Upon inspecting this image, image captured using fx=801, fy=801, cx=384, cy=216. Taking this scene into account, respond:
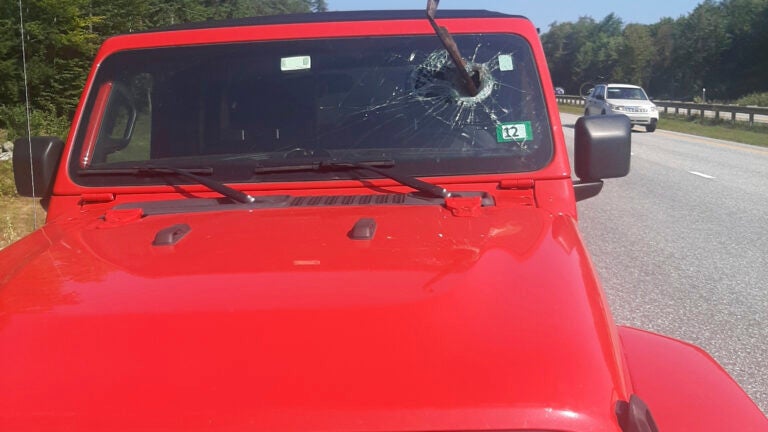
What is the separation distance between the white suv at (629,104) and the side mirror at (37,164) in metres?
27.1

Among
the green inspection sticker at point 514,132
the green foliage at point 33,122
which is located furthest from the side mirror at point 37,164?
the green foliage at point 33,122

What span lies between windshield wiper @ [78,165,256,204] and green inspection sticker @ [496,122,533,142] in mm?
906

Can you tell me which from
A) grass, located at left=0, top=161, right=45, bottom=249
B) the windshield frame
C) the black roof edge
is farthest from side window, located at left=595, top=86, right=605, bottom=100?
the windshield frame

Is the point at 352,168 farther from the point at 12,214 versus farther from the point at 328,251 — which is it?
the point at 12,214

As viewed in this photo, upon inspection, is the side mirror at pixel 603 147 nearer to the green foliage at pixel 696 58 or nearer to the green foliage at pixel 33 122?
the green foliage at pixel 33 122

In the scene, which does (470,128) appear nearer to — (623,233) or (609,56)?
(623,233)

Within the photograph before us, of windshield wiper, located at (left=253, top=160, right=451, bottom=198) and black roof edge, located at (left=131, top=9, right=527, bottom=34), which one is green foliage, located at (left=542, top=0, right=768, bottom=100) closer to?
black roof edge, located at (left=131, top=9, right=527, bottom=34)

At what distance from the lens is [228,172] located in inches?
109

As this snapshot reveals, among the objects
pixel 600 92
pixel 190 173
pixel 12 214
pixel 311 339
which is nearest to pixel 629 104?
pixel 600 92

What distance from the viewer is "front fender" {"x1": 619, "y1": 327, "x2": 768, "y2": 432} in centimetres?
198

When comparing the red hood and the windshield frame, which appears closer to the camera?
the red hood

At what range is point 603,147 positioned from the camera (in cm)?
290

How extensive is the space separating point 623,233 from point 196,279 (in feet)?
26.9

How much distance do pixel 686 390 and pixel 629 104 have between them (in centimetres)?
2866
